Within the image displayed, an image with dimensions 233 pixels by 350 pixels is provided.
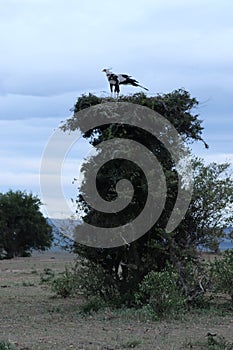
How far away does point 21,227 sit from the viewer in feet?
156

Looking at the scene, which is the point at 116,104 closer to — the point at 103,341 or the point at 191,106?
the point at 191,106

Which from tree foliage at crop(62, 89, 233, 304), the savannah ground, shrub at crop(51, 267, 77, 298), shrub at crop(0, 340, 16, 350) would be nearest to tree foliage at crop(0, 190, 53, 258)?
shrub at crop(51, 267, 77, 298)

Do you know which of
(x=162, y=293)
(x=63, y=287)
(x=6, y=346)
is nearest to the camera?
(x=6, y=346)

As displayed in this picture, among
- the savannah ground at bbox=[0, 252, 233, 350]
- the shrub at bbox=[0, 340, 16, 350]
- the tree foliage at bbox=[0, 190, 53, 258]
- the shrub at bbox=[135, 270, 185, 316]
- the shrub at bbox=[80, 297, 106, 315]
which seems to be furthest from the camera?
the tree foliage at bbox=[0, 190, 53, 258]

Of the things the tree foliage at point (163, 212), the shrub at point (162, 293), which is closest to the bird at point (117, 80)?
the tree foliage at point (163, 212)

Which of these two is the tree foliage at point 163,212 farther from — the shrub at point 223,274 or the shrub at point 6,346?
the shrub at point 6,346

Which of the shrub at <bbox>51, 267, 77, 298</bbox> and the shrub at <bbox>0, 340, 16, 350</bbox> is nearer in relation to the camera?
the shrub at <bbox>0, 340, 16, 350</bbox>

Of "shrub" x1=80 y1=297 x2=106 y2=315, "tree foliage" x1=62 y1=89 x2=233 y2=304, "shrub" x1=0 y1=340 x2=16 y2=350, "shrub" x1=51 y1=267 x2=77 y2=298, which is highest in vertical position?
"tree foliage" x1=62 y1=89 x2=233 y2=304

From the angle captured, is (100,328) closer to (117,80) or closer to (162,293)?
(162,293)

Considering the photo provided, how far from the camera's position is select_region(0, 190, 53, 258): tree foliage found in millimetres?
47438

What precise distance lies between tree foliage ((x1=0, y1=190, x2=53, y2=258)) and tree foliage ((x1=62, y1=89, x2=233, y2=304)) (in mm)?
32388

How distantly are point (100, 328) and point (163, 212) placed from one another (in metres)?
3.38

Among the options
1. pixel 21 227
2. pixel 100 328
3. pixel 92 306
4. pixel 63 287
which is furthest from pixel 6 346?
pixel 21 227

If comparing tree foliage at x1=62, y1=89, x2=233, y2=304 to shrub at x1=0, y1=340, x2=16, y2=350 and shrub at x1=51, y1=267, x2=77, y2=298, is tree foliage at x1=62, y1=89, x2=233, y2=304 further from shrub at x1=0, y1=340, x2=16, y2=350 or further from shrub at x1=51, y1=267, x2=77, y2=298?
shrub at x1=0, y1=340, x2=16, y2=350
